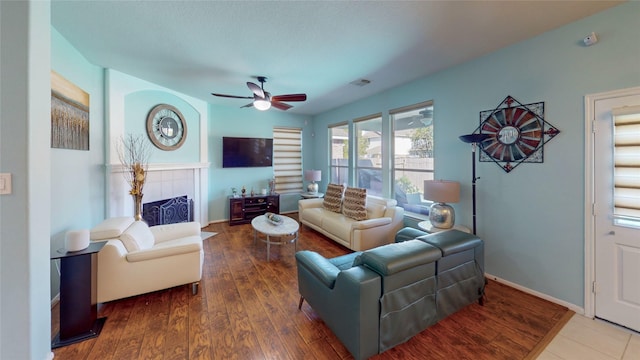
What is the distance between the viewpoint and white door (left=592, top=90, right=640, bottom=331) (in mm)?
2092

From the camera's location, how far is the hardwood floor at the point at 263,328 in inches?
73.0

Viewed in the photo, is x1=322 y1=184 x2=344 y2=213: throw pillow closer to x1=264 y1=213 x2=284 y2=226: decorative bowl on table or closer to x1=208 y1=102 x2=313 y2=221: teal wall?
x1=264 y1=213 x2=284 y2=226: decorative bowl on table

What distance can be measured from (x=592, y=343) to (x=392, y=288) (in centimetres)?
184

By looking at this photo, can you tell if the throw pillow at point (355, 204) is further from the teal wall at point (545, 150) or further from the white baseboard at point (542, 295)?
the white baseboard at point (542, 295)

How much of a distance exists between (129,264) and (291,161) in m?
4.75

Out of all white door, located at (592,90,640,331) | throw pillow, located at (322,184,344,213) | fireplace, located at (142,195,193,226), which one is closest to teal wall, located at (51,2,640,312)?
white door, located at (592,90,640,331)

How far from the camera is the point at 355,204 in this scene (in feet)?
14.1

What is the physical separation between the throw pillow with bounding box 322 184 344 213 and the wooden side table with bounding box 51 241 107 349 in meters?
3.56

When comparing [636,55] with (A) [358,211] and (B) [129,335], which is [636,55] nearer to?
(A) [358,211]

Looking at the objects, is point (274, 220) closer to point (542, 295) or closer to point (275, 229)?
point (275, 229)

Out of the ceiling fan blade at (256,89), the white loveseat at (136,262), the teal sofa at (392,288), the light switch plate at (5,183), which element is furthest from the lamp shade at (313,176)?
the light switch plate at (5,183)

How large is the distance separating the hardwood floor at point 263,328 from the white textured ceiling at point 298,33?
2.83 m

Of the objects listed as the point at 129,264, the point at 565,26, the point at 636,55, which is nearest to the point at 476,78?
the point at 565,26

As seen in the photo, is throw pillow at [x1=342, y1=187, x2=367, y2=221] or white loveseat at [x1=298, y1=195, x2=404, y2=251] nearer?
white loveseat at [x1=298, y1=195, x2=404, y2=251]
